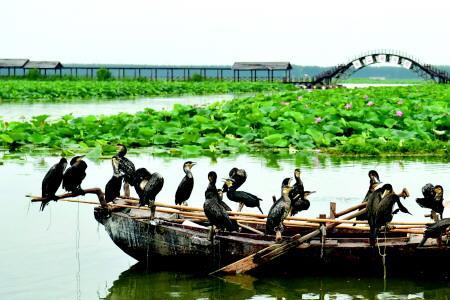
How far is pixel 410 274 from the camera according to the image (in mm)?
8211

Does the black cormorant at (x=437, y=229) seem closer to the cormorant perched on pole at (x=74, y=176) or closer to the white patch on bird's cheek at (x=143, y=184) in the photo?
the white patch on bird's cheek at (x=143, y=184)

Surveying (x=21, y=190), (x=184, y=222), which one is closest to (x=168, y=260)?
(x=184, y=222)

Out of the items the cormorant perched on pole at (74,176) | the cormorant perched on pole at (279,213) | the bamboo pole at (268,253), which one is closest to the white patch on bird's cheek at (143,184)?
the cormorant perched on pole at (74,176)

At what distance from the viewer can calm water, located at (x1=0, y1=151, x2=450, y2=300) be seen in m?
8.09

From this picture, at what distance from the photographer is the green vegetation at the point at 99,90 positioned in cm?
4853

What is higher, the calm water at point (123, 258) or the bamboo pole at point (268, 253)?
the bamboo pole at point (268, 253)

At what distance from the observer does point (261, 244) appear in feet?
27.0

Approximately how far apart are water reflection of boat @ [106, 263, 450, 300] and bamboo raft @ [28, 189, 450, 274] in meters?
0.11

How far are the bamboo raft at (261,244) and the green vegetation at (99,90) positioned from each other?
1531 inches

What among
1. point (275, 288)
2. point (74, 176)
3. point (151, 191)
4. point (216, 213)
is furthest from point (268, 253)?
point (74, 176)

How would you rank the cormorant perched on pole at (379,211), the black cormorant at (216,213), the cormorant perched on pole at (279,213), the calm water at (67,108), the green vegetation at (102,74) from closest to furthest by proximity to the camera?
the cormorant perched on pole at (379,211)
the cormorant perched on pole at (279,213)
the black cormorant at (216,213)
the calm water at (67,108)
the green vegetation at (102,74)

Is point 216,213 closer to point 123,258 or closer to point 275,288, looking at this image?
point 275,288

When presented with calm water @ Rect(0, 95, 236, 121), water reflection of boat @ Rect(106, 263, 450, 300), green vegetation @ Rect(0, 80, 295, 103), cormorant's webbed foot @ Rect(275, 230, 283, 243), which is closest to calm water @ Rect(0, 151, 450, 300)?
water reflection of boat @ Rect(106, 263, 450, 300)

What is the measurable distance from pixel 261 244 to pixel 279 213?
0.38m
